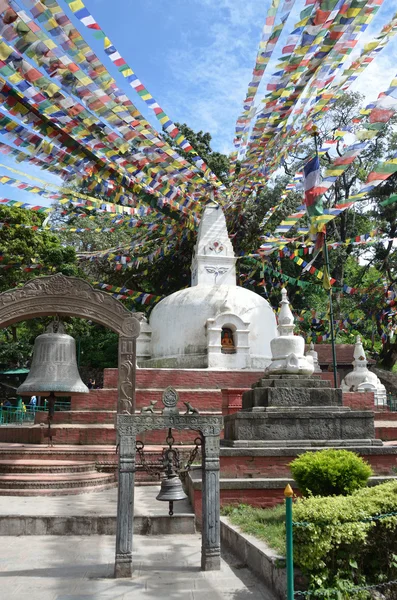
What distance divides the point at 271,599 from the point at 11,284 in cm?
2050

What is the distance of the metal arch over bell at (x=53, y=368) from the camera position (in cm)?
998

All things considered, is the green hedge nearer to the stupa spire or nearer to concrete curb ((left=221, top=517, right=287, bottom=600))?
concrete curb ((left=221, top=517, right=287, bottom=600))

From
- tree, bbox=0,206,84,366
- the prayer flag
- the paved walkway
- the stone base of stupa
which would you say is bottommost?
the paved walkway

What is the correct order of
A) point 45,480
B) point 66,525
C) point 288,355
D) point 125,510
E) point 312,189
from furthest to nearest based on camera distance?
point 312,189 → point 288,355 → point 45,480 → point 66,525 → point 125,510

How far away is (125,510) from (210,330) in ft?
38.9

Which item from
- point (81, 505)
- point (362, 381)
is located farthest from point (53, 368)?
point (362, 381)

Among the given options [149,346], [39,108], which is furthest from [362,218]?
[39,108]

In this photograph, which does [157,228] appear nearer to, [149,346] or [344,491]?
[149,346]

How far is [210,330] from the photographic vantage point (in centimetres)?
1719

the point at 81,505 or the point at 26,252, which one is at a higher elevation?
the point at 26,252

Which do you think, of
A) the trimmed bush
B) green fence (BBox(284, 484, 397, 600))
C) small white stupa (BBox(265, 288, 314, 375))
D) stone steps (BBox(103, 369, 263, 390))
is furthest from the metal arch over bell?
green fence (BBox(284, 484, 397, 600))

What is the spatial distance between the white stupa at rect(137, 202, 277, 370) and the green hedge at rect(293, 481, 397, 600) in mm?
11976

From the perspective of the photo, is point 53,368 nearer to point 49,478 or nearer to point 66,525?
point 49,478

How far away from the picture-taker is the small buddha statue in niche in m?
17.3
